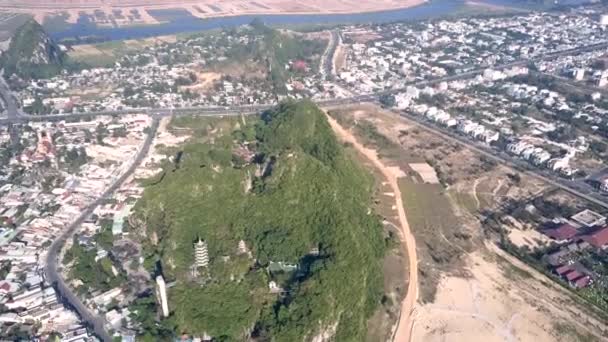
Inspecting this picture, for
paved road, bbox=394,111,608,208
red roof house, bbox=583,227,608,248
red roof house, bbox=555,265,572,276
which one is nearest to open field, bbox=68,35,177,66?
paved road, bbox=394,111,608,208

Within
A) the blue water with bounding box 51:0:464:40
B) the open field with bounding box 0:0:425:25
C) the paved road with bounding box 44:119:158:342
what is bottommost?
the paved road with bounding box 44:119:158:342

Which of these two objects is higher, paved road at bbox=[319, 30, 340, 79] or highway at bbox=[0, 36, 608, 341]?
paved road at bbox=[319, 30, 340, 79]

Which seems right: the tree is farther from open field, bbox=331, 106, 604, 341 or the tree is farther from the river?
the river

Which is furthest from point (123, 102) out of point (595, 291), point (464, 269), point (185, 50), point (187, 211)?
point (595, 291)

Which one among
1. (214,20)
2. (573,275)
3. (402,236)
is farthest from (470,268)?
(214,20)

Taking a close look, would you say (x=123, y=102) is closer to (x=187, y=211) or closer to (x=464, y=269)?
A: (x=187, y=211)

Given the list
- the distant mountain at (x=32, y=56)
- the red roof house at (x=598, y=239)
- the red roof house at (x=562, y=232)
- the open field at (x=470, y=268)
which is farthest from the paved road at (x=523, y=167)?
the distant mountain at (x=32, y=56)

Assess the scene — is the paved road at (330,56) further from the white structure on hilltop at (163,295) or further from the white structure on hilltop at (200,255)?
the white structure on hilltop at (163,295)

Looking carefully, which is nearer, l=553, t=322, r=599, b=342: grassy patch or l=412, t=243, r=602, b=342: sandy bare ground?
l=553, t=322, r=599, b=342: grassy patch
